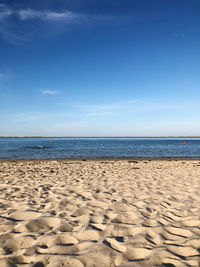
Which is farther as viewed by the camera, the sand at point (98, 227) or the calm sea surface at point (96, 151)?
the calm sea surface at point (96, 151)

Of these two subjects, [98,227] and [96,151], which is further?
[96,151]

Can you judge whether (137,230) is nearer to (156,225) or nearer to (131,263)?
(156,225)

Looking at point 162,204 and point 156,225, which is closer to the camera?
point 156,225

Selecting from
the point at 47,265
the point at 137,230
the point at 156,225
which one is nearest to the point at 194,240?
the point at 156,225

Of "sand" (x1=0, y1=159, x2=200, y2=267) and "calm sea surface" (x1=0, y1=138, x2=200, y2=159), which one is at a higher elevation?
"sand" (x1=0, y1=159, x2=200, y2=267)

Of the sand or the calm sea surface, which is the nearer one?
the sand

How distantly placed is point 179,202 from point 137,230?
1975mm

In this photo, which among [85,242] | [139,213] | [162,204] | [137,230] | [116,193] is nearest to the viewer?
[85,242]

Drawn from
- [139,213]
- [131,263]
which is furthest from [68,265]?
[139,213]

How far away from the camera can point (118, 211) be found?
3.90m

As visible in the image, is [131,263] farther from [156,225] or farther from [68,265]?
[156,225]

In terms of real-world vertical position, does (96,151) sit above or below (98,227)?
below

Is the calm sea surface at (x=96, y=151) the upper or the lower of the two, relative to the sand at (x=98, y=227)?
lower

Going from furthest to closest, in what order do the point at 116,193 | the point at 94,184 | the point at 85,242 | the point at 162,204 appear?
the point at 94,184
the point at 116,193
the point at 162,204
the point at 85,242
